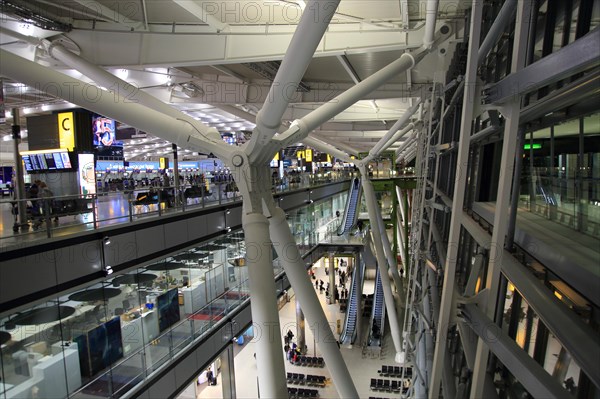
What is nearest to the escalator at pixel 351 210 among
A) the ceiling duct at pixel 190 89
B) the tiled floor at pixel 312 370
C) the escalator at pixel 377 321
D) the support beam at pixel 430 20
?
the escalator at pixel 377 321

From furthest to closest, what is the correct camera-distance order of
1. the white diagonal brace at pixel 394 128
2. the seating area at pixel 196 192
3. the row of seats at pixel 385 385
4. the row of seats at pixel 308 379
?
the row of seats at pixel 308 379 < the row of seats at pixel 385 385 < the white diagonal brace at pixel 394 128 < the seating area at pixel 196 192

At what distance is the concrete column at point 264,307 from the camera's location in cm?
601

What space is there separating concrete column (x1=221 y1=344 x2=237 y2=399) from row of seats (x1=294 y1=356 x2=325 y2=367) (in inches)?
378

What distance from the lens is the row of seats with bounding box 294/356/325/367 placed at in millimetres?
24531

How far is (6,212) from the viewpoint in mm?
7566

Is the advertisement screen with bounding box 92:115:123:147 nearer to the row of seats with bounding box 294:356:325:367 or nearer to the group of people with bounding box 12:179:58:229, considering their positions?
the group of people with bounding box 12:179:58:229

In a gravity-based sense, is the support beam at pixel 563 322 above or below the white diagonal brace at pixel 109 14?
below

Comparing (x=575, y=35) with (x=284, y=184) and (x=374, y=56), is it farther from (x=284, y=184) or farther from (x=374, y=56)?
(x=284, y=184)

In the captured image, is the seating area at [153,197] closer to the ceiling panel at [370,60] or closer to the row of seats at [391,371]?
the ceiling panel at [370,60]

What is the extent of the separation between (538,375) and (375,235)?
1806 cm

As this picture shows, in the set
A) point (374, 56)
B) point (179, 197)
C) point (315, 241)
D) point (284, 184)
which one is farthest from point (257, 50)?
point (315, 241)

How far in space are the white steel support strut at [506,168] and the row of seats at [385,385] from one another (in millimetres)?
19836

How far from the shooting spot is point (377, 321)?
1157 inches

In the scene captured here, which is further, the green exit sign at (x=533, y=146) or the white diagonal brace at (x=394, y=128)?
the white diagonal brace at (x=394, y=128)
